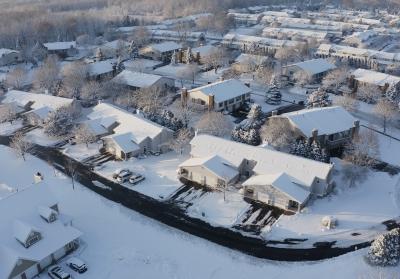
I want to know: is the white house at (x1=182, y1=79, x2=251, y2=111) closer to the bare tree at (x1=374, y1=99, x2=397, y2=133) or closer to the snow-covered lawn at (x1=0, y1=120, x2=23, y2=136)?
the bare tree at (x1=374, y1=99, x2=397, y2=133)

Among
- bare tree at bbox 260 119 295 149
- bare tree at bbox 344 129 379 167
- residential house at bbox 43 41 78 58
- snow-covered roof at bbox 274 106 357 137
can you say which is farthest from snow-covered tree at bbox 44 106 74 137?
residential house at bbox 43 41 78 58

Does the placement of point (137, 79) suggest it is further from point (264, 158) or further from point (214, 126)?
point (264, 158)

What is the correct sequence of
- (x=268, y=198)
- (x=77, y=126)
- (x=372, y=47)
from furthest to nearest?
(x=372, y=47) < (x=77, y=126) < (x=268, y=198)

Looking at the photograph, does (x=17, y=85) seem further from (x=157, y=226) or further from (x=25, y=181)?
(x=157, y=226)

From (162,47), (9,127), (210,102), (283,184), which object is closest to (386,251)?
(283,184)

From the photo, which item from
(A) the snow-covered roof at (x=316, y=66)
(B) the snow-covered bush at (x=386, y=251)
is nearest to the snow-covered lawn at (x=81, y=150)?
(B) the snow-covered bush at (x=386, y=251)

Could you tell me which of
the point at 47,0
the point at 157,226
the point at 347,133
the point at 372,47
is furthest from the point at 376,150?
the point at 47,0

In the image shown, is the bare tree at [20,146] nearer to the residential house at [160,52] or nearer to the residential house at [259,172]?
the residential house at [259,172]
